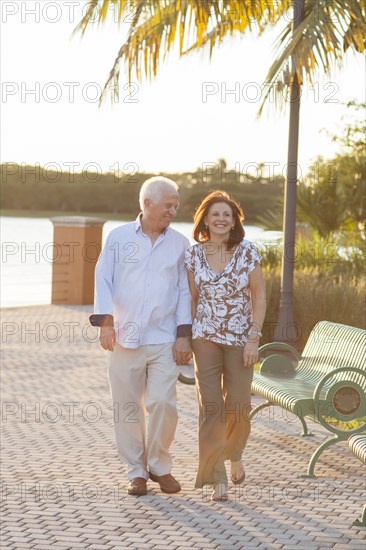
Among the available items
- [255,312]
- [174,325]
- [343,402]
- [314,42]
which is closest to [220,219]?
[255,312]

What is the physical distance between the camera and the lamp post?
46.7ft

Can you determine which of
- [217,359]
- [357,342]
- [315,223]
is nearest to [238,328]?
[217,359]

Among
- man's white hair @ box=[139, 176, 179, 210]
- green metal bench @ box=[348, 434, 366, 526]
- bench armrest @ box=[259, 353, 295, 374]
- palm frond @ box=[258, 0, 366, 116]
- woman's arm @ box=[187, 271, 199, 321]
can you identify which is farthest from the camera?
palm frond @ box=[258, 0, 366, 116]

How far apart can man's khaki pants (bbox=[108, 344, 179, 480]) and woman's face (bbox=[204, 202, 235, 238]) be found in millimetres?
800

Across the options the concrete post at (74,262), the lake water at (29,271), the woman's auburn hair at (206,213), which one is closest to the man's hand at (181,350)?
the woman's auburn hair at (206,213)

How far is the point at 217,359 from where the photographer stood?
23.3 feet

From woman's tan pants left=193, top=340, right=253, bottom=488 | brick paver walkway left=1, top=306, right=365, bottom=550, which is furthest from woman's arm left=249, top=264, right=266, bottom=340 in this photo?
brick paver walkway left=1, top=306, right=365, bottom=550

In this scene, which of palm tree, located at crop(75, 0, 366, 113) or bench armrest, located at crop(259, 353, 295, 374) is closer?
bench armrest, located at crop(259, 353, 295, 374)

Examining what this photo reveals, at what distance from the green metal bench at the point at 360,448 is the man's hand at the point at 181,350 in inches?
46.0

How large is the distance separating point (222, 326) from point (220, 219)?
2.22 ft

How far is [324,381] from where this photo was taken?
7570 millimetres

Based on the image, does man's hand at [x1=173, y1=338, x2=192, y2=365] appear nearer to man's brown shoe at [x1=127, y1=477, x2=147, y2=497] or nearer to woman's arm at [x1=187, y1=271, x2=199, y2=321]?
woman's arm at [x1=187, y1=271, x2=199, y2=321]

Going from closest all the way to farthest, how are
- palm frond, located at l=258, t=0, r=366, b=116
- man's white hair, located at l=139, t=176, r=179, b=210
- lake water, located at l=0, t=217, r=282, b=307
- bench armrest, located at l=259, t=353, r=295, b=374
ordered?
man's white hair, located at l=139, t=176, r=179, b=210 → bench armrest, located at l=259, t=353, r=295, b=374 → palm frond, located at l=258, t=0, r=366, b=116 → lake water, located at l=0, t=217, r=282, b=307

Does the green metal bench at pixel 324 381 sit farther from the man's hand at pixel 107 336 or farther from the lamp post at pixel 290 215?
the lamp post at pixel 290 215
